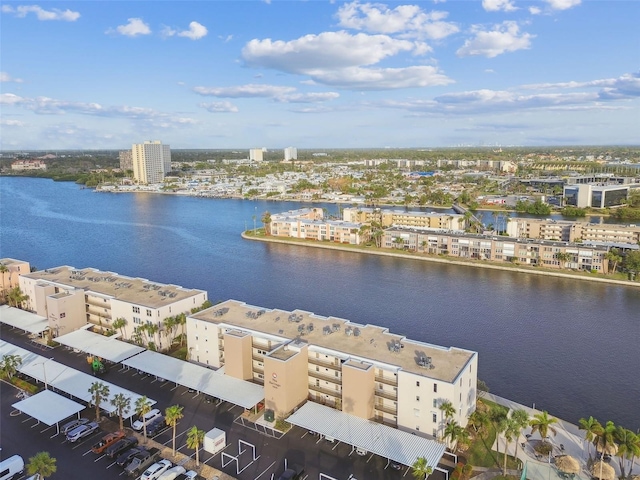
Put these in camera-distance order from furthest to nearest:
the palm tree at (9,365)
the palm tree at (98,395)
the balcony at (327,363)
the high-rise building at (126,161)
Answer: the high-rise building at (126,161) → the palm tree at (9,365) → the balcony at (327,363) → the palm tree at (98,395)

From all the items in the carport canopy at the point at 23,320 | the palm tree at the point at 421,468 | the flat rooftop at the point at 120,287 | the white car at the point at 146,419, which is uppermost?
the flat rooftop at the point at 120,287

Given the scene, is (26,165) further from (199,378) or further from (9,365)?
(199,378)

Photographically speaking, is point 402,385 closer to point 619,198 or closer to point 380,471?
point 380,471

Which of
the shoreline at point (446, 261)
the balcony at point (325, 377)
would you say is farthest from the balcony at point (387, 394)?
the shoreline at point (446, 261)

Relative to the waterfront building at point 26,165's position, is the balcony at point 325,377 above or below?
below

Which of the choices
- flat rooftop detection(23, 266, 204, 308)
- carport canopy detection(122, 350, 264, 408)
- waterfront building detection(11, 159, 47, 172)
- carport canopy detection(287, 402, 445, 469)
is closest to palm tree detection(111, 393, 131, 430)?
carport canopy detection(122, 350, 264, 408)

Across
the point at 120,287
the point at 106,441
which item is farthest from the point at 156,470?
the point at 120,287

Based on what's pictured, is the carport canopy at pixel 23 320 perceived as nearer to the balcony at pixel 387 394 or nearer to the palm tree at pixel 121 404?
the palm tree at pixel 121 404
